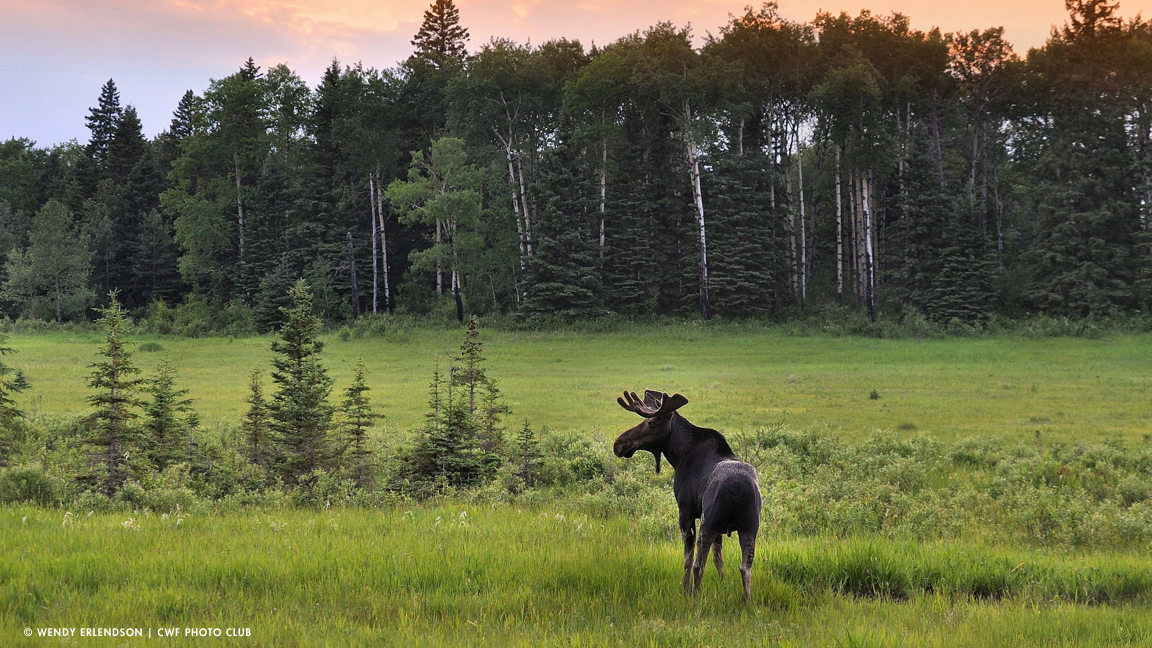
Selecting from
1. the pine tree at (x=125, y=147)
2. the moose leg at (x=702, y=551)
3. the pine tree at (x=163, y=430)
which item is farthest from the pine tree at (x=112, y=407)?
the pine tree at (x=125, y=147)

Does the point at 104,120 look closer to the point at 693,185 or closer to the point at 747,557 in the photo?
the point at 693,185

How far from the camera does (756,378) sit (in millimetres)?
29531

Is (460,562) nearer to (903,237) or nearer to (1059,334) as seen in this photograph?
(1059,334)

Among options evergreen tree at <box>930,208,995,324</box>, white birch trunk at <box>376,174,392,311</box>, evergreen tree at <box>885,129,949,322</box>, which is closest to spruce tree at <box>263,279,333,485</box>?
evergreen tree at <box>930,208,995,324</box>

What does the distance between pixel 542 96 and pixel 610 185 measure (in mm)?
8344

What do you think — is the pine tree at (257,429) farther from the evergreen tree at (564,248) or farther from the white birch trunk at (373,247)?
the white birch trunk at (373,247)

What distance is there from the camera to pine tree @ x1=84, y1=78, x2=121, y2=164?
3720 inches

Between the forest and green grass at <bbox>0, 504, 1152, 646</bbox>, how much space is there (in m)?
42.5

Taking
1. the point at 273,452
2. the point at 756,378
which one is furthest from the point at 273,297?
the point at 273,452

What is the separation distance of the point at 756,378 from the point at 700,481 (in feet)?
78.4

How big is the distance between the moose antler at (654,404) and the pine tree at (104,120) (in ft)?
347

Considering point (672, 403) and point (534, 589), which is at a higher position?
point (672, 403)

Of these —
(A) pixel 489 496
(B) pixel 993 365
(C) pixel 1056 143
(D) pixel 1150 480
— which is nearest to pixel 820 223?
(C) pixel 1056 143

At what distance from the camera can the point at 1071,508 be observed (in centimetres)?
1118
